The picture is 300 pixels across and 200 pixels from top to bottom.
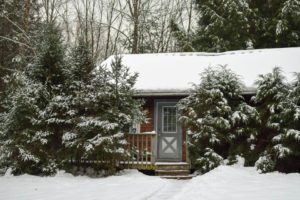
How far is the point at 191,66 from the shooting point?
17.4m

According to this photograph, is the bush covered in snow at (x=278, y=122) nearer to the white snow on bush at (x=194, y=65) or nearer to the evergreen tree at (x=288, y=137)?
the evergreen tree at (x=288, y=137)

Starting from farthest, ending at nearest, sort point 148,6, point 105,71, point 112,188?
point 148,6 < point 105,71 < point 112,188

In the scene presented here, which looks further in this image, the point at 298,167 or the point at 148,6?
the point at 148,6

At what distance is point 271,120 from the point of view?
12.8 meters

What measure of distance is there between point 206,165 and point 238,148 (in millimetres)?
1257

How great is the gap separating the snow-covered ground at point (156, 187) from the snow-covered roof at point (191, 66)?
149 inches

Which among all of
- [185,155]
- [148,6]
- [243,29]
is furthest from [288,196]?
[148,6]

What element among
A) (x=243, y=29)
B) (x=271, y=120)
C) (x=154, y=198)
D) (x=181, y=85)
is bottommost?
(x=154, y=198)

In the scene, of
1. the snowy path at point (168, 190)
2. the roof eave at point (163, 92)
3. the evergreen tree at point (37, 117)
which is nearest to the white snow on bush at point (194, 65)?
the roof eave at point (163, 92)

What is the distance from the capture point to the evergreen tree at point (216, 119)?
1302 centimetres

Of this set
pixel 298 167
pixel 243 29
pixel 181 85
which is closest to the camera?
→ pixel 298 167

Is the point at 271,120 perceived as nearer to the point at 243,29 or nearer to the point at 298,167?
the point at 298,167

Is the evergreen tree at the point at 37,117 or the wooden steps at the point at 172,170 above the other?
the evergreen tree at the point at 37,117

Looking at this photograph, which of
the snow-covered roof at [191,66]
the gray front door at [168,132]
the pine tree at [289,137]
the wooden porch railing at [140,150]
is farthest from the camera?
the gray front door at [168,132]
